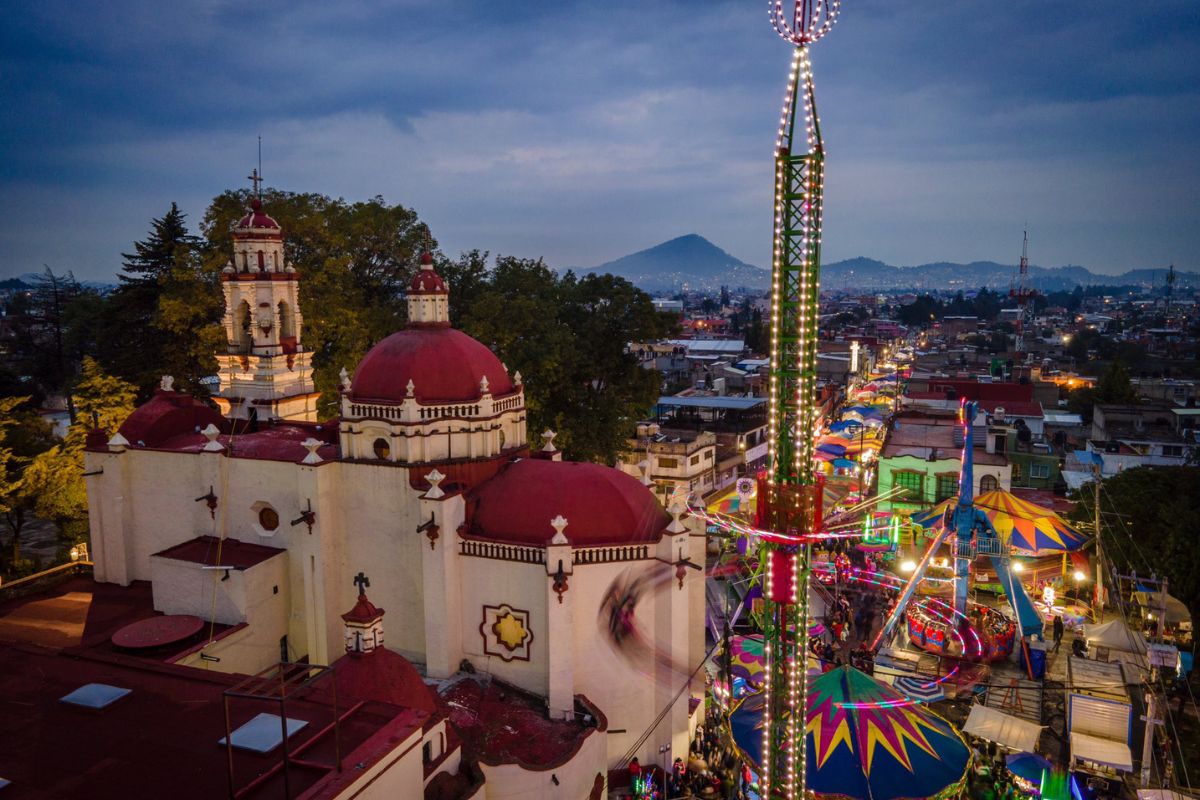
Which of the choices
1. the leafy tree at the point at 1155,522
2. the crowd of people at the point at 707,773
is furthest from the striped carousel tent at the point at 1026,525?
the crowd of people at the point at 707,773

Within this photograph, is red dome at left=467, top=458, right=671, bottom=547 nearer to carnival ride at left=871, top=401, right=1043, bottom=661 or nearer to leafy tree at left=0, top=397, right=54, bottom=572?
carnival ride at left=871, top=401, right=1043, bottom=661

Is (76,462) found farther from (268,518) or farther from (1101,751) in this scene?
(1101,751)

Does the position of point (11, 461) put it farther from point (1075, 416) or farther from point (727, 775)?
point (1075, 416)

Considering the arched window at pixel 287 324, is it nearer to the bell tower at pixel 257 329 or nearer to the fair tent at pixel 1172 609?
the bell tower at pixel 257 329

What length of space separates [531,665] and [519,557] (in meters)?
2.22

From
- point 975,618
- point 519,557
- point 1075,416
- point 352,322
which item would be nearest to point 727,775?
point 519,557

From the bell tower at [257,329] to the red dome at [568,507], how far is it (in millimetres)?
9370

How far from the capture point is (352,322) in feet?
90.1

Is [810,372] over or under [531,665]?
over

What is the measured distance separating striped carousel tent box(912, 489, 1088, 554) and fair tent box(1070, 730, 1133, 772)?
859 centimetres

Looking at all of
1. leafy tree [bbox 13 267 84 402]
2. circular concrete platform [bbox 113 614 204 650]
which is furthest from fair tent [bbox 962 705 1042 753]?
leafy tree [bbox 13 267 84 402]

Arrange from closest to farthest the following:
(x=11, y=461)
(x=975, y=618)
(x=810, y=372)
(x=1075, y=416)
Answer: (x=810, y=372) → (x=975, y=618) → (x=11, y=461) → (x=1075, y=416)

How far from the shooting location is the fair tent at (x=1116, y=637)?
19.8 m

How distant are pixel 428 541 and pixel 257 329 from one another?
10.7 m
